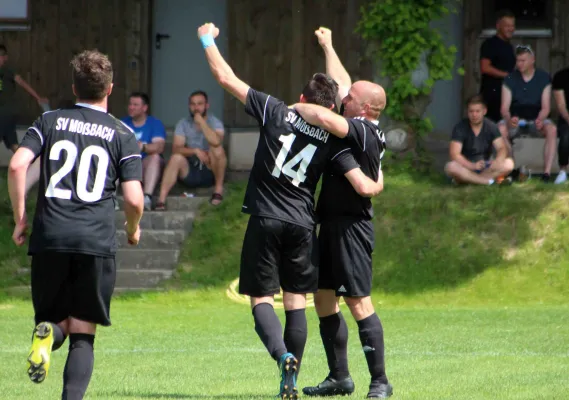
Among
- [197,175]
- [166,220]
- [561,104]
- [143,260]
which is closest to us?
[143,260]

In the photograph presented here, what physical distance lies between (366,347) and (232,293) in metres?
6.57

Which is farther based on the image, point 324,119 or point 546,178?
point 546,178

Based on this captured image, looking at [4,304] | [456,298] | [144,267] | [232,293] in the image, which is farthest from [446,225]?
[4,304]

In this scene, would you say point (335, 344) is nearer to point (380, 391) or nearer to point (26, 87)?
point (380, 391)

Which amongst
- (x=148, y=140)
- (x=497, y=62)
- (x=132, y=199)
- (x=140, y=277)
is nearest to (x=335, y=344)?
(x=132, y=199)

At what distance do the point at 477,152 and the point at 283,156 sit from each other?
312 inches

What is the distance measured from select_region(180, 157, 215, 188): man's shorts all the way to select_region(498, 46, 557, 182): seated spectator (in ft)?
12.5

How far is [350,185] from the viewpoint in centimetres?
713

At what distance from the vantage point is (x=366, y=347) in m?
7.11

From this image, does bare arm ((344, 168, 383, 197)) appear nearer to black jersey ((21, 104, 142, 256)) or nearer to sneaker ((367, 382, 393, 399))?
sneaker ((367, 382, 393, 399))

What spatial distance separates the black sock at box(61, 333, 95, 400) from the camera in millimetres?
5934

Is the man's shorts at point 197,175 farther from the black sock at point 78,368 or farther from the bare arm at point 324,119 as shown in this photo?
the black sock at point 78,368

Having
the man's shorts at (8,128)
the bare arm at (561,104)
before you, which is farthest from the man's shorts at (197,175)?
the bare arm at (561,104)

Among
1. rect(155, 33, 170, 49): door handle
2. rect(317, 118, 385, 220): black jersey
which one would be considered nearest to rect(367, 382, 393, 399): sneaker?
rect(317, 118, 385, 220): black jersey
